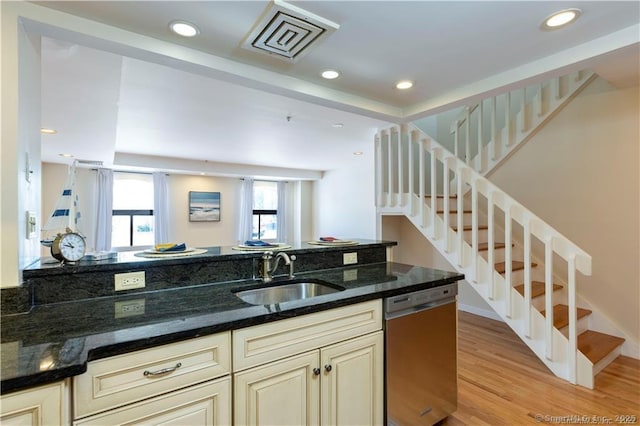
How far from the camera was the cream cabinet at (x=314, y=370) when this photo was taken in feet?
4.21

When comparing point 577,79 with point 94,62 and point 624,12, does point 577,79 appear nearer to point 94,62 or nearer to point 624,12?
point 624,12

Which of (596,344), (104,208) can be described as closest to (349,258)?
(596,344)

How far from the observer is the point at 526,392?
90.4 inches

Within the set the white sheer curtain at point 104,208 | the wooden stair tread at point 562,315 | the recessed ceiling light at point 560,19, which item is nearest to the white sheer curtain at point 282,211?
the white sheer curtain at point 104,208

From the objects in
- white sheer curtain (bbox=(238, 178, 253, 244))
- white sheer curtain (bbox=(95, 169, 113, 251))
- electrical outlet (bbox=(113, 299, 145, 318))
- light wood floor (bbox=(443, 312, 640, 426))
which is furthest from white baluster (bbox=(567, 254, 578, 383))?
white sheer curtain (bbox=(95, 169, 113, 251))

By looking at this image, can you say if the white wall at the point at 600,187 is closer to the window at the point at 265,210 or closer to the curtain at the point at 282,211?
the curtain at the point at 282,211

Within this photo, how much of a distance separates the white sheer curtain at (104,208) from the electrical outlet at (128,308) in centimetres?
517

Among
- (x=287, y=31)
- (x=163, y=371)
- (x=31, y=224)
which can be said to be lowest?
(x=163, y=371)

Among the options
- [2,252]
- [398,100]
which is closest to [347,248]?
[398,100]

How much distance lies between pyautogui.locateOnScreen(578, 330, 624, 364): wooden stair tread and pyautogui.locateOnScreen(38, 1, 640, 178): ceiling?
222 centimetres

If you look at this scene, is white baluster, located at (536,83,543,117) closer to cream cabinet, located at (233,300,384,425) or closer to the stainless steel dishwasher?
the stainless steel dishwasher

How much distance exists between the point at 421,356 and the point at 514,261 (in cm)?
236

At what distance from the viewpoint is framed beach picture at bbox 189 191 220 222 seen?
663 cm

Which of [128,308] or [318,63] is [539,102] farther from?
[128,308]
